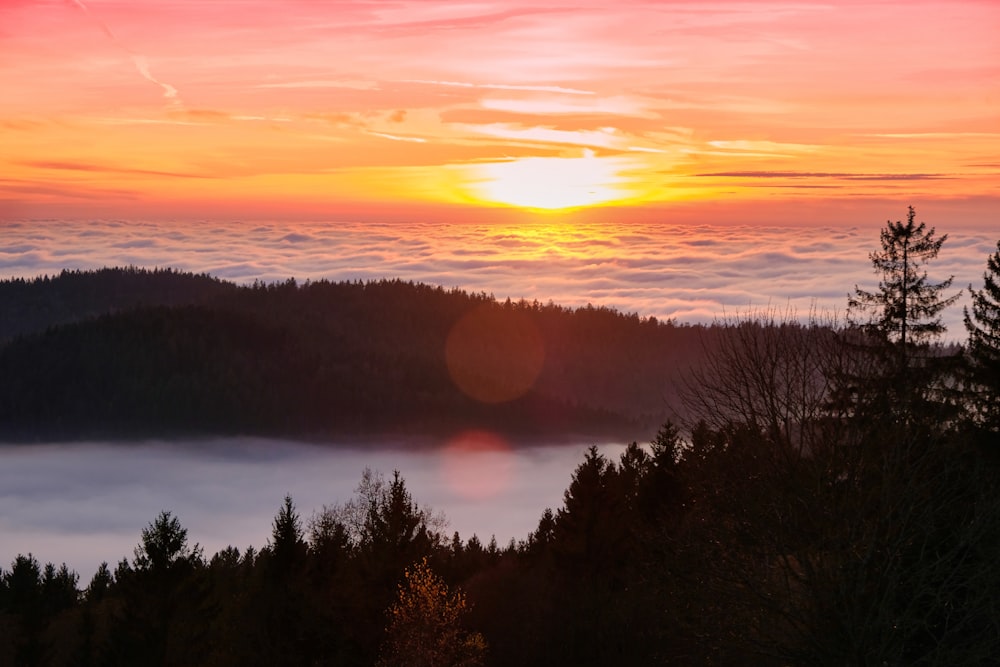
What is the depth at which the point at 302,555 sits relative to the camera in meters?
47.2

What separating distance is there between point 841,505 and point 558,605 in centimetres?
3302

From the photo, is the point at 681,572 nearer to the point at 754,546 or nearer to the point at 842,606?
the point at 754,546

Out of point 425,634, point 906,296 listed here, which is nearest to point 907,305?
point 906,296

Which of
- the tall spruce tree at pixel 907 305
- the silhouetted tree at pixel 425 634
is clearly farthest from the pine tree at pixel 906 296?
the silhouetted tree at pixel 425 634

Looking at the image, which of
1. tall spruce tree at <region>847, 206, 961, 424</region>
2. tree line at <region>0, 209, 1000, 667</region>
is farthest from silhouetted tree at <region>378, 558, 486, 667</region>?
tall spruce tree at <region>847, 206, 961, 424</region>

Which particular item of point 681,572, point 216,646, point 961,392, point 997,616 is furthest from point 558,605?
point 997,616

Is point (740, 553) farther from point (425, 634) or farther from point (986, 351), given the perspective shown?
point (425, 634)

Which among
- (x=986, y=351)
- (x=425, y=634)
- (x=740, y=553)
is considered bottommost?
(x=425, y=634)

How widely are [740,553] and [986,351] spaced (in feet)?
49.7

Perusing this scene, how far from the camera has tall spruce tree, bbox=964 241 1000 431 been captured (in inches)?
1272

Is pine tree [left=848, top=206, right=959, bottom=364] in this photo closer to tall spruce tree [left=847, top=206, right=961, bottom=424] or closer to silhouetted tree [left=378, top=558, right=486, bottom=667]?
tall spruce tree [left=847, top=206, right=961, bottom=424]

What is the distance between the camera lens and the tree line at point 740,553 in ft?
71.2

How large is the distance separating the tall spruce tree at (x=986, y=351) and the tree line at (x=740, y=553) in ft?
0.26

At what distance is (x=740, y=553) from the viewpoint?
23.2m
